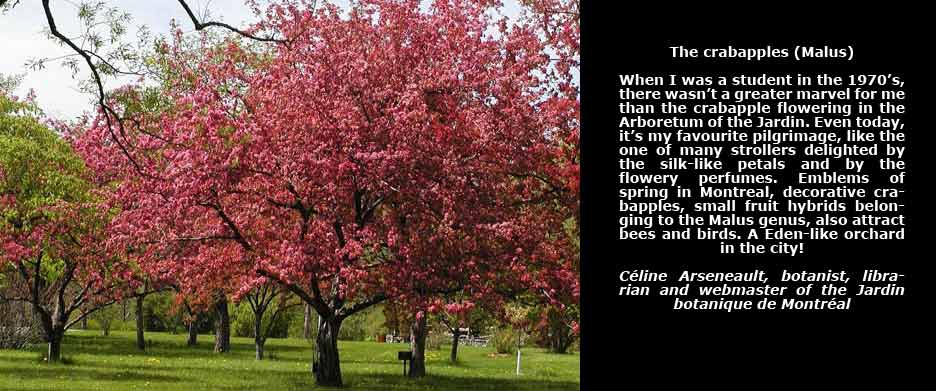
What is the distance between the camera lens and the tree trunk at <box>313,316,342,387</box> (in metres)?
26.2

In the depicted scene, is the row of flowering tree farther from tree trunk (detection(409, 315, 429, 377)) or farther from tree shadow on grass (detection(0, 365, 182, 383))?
tree trunk (detection(409, 315, 429, 377))

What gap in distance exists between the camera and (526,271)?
2267 cm

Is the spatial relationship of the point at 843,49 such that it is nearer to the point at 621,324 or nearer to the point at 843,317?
the point at 843,317

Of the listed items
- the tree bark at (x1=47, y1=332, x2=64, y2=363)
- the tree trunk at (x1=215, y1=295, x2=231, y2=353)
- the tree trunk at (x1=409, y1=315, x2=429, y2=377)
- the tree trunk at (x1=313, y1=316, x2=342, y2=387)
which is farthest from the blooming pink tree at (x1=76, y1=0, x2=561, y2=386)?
the tree trunk at (x1=215, y1=295, x2=231, y2=353)

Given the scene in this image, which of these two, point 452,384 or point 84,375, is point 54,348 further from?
point 452,384

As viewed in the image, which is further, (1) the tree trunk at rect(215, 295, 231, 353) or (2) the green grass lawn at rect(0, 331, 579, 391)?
(1) the tree trunk at rect(215, 295, 231, 353)

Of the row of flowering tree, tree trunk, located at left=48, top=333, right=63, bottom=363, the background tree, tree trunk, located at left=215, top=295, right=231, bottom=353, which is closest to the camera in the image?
the row of flowering tree

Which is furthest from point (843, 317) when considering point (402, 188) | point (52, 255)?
point (52, 255)

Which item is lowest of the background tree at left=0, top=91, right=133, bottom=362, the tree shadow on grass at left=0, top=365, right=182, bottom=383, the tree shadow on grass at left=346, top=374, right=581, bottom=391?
the tree shadow on grass at left=346, top=374, right=581, bottom=391

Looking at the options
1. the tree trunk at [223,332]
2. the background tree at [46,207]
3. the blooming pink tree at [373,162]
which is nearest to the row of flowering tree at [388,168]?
the blooming pink tree at [373,162]

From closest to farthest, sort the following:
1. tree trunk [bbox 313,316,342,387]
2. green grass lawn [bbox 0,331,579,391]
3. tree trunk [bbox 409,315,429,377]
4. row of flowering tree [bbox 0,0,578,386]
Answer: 1. row of flowering tree [bbox 0,0,578,386]
2. green grass lawn [bbox 0,331,579,391]
3. tree trunk [bbox 313,316,342,387]
4. tree trunk [bbox 409,315,429,377]

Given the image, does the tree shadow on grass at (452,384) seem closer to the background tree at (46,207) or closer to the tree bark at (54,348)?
the background tree at (46,207)

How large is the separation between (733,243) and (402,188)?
11931 mm

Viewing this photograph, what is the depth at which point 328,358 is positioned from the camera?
26.3 metres
